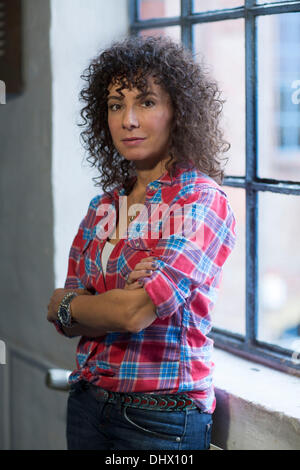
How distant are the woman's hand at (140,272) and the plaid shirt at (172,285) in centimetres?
2

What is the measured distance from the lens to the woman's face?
58.3 inches

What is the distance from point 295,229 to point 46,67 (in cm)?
1808

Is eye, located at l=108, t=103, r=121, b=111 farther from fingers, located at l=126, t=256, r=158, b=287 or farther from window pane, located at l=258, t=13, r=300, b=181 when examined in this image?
window pane, located at l=258, t=13, r=300, b=181

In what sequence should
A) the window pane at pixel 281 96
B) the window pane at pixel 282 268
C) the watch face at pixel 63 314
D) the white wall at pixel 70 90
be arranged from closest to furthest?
1. the watch face at pixel 63 314
2. the white wall at pixel 70 90
3. the window pane at pixel 282 268
4. the window pane at pixel 281 96

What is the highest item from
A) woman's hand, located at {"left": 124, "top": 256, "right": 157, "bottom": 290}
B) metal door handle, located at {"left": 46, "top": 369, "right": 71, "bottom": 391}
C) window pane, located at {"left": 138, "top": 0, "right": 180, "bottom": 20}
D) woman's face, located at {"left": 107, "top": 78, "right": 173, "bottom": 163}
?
window pane, located at {"left": 138, "top": 0, "right": 180, "bottom": 20}

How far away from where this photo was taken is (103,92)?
1.63 metres

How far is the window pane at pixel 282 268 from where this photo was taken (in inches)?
666

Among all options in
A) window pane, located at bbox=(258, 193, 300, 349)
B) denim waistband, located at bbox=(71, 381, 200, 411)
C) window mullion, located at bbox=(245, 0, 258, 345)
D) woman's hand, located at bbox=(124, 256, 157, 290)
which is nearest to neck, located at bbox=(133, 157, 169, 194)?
woman's hand, located at bbox=(124, 256, 157, 290)

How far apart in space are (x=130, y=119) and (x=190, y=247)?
35cm

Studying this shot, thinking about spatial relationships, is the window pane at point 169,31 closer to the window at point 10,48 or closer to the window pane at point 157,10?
the window pane at point 157,10

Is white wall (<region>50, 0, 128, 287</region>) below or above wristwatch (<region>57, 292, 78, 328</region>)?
above

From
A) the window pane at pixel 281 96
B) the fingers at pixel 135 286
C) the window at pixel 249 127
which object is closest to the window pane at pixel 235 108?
the window at pixel 249 127

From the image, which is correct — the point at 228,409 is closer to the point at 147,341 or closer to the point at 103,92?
the point at 147,341

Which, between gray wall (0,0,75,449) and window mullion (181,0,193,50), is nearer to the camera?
window mullion (181,0,193,50)
